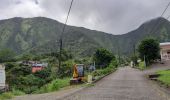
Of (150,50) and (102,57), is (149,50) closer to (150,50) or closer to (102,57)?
(150,50)

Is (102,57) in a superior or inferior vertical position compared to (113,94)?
superior

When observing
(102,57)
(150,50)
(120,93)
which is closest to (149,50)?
(150,50)

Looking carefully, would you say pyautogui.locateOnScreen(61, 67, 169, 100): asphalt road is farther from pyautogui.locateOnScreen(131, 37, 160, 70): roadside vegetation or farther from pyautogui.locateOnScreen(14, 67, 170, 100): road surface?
pyautogui.locateOnScreen(131, 37, 160, 70): roadside vegetation

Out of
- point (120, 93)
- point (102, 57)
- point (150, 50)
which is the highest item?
point (150, 50)

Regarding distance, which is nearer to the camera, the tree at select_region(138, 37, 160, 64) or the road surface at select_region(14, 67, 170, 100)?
the road surface at select_region(14, 67, 170, 100)

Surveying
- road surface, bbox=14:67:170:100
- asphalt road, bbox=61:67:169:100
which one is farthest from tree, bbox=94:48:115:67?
road surface, bbox=14:67:170:100

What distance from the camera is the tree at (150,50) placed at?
80438 mm

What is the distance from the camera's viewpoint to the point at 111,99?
17.2m

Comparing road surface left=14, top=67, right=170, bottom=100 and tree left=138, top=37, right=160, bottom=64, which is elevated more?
tree left=138, top=37, right=160, bottom=64

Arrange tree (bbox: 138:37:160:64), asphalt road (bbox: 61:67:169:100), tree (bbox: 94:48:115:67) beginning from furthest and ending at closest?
tree (bbox: 94:48:115:67) → tree (bbox: 138:37:160:64) → asphalt road (bbox: 61:67:169:100)

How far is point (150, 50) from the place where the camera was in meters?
80.6

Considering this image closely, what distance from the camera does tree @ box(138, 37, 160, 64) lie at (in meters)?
80.4

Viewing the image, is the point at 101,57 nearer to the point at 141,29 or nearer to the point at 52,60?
the point at 52,60

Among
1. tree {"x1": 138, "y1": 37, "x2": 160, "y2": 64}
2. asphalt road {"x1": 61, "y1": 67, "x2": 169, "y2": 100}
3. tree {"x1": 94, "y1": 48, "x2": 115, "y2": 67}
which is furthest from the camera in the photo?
tree {"x1": 94, "y1": 48, "x2": 115, "y2": 67}
